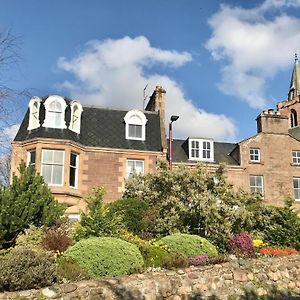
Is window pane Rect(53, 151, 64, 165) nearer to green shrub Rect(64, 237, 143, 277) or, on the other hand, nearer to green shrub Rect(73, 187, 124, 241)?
green shrub Rect(73, 187, 124, 241)

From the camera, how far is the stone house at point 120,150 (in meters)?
24.5

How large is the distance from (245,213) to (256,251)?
5.63 feet

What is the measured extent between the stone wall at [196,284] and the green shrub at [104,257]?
2.29 ft

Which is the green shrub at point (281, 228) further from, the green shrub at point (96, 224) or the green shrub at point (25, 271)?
the green shrub at point (25, 271)

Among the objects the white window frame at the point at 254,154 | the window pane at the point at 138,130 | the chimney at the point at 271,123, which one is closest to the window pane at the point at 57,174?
the window pane at the point at 138,130

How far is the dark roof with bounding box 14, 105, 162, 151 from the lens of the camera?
2523 centimetres

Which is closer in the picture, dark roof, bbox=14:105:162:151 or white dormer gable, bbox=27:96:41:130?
dark roof, bbox=14:105:162:151

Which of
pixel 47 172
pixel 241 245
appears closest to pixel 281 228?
pixel 241 245

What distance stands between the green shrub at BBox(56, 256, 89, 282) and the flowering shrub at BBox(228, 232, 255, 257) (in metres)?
7.52

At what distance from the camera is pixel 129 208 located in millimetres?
17719

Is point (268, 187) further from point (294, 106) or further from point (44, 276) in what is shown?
point (294, 106)

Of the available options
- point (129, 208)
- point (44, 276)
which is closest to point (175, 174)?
point (129, 208)

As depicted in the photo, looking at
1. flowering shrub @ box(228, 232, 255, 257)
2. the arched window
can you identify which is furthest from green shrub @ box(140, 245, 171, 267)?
the arched window

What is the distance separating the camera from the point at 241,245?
16.7m
